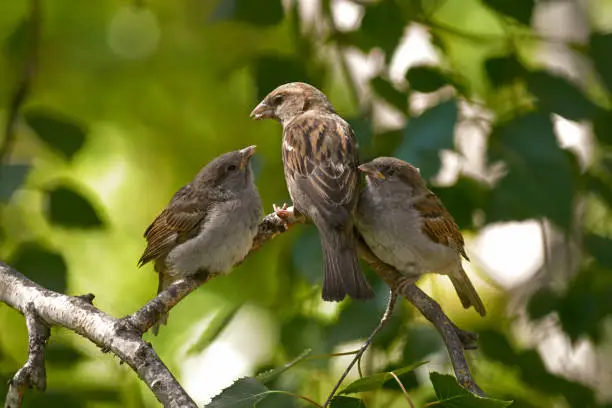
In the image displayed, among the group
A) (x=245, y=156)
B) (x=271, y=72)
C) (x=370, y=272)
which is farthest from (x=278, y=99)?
(x=370, y=272)

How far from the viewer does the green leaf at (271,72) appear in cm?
395

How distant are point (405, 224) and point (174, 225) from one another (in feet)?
2.80

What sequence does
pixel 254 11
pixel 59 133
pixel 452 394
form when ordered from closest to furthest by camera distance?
1. pixel 452 394
2. pixel 254 11
3. pixel 59 133

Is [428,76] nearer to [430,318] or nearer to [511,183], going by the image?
[511,183]

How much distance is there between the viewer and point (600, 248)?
3.69 meters

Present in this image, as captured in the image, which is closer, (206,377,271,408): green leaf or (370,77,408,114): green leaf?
(206,377,271,408): green leaf

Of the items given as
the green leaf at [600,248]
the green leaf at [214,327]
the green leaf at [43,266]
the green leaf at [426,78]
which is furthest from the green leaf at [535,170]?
the green leaf at [43,266]

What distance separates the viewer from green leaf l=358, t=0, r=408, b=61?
3.60 metres

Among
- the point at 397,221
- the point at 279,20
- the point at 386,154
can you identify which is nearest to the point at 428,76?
the point at 386,154

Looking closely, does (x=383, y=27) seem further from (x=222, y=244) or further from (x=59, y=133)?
(x=59, y=133)

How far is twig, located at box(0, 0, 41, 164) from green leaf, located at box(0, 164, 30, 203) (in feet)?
2.02

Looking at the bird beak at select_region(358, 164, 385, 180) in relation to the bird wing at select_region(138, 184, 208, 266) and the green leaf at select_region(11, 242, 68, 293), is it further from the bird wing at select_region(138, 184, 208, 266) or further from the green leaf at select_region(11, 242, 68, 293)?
the green leaf at select_region(11, 242, 68, 293)

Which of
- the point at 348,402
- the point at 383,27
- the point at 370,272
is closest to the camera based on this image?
the point at 348,402

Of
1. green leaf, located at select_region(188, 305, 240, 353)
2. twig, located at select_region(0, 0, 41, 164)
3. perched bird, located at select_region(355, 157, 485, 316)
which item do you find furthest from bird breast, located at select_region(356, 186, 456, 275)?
twig, located at select_region(0, 0, 41, 164)
